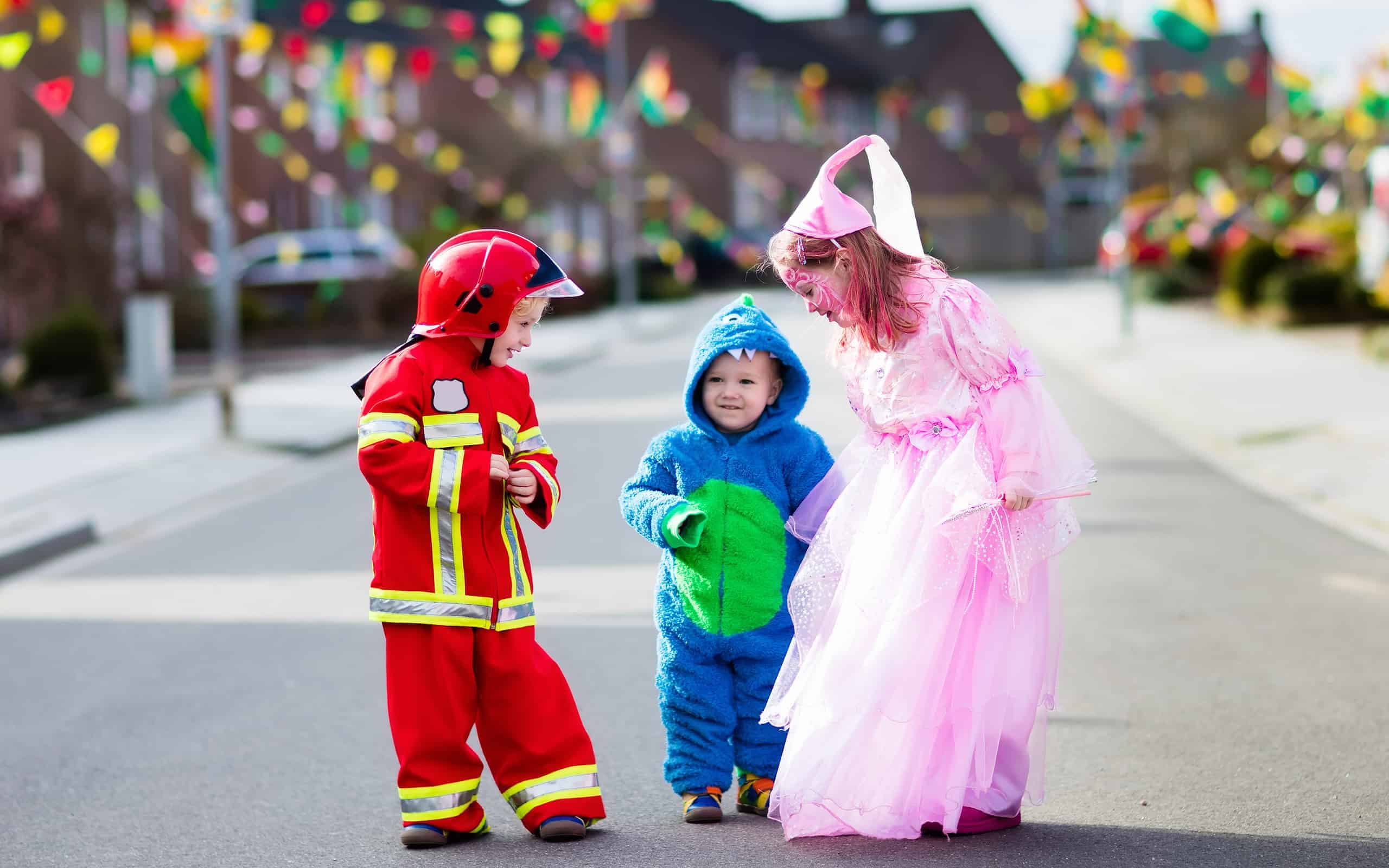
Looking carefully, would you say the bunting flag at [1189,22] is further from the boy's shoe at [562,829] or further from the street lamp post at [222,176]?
the boy's shoe at [562,829]

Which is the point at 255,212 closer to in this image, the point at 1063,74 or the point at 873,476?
the point at 873,476

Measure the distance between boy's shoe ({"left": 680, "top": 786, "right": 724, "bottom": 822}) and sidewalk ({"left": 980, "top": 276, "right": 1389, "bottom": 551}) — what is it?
574 centimetres

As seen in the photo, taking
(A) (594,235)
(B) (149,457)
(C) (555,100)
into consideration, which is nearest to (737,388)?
(B) (149,457)

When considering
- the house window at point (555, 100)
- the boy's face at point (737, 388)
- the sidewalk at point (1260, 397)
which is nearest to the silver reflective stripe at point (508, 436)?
the boy's face at point (737, 388)

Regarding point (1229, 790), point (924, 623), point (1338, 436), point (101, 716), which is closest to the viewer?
point (924, 623)

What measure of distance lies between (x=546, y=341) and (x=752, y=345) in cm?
2310

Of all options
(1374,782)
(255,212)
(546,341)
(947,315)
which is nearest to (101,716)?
(947,315)

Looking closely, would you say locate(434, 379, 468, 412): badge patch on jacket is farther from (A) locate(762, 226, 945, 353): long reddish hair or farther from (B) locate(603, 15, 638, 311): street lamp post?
(B) locate(603, 15, 638, 311): street lamp post

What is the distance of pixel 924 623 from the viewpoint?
4.07 metres

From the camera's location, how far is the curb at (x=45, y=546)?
9203mm

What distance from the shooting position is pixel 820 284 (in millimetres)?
4238

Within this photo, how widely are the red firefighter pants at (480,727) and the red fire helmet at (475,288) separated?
2.40ft

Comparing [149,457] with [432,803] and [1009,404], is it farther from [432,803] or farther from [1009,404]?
[1009,404]

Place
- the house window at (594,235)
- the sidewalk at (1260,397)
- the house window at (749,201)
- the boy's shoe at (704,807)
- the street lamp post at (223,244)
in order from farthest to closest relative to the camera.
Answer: the house window at (749,201) → the house window at (594,235) → the street lamp post at (223,244) → the sidewalk at (1260,397) → the boy's shoe at (704,807)
